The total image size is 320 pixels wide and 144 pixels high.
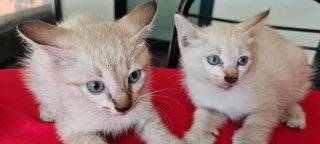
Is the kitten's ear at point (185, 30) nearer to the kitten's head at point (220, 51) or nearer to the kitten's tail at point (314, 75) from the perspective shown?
the kitten's head at point (220, 51)

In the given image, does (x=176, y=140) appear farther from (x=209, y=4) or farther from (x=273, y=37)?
(x=209, y=4)

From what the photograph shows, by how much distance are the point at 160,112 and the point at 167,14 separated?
63.9 inches

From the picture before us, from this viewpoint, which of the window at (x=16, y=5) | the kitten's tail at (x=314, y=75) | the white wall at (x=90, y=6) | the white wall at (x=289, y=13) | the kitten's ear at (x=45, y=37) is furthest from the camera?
the white wall at (x=90, y=6)

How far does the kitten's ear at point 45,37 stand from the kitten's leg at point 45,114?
25 centimetres

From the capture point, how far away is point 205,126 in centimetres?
87

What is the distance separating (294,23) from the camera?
78.1 inches

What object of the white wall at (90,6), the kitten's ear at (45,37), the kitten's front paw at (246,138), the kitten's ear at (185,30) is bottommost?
the white wall at (90,6)

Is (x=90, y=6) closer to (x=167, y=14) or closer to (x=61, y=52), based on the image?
(x=167, y=14)

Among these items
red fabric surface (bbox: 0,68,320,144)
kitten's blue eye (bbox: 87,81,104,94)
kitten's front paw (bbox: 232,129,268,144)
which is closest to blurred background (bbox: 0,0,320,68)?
red fabric surface (bbox: 0,68,320,144)

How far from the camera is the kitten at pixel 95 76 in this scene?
64 cm

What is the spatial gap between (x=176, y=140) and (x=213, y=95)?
0.20 meters

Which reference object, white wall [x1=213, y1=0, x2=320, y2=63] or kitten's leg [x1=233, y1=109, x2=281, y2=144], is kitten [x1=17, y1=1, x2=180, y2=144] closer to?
kitten's leg [x1=233, y1=109, x2=281, y2=144]

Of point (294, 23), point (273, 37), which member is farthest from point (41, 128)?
point (294, 23)

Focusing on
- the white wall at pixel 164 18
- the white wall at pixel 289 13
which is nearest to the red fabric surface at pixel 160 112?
the white wall at pixel 289 13
